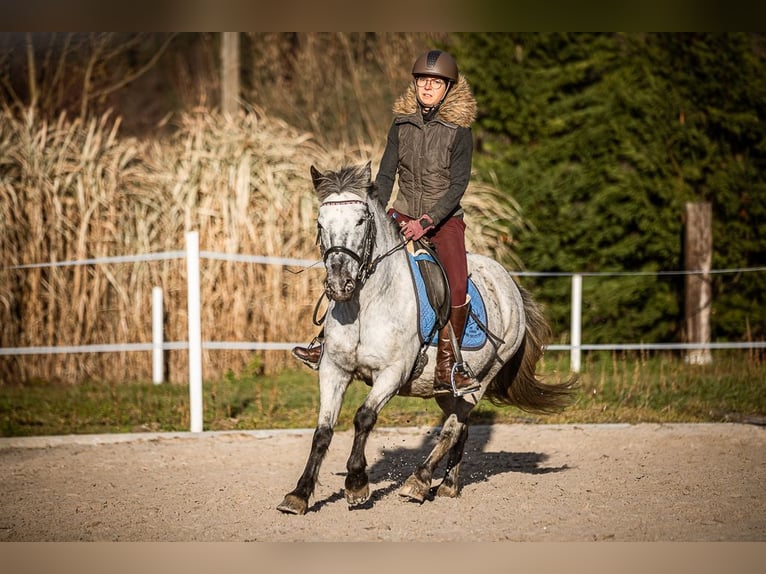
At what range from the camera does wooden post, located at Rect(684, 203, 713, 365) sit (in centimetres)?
1355

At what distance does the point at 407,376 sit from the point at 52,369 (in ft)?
25.7

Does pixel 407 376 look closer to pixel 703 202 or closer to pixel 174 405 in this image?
pixel 174 405

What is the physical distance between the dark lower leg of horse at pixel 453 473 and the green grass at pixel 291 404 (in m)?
2.70

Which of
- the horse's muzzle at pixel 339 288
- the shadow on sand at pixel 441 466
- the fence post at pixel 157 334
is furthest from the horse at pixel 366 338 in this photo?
the fence post at pixel 157 334

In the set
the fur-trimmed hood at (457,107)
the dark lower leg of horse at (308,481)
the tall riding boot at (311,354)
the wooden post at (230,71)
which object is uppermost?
the wooden post at (230,71)

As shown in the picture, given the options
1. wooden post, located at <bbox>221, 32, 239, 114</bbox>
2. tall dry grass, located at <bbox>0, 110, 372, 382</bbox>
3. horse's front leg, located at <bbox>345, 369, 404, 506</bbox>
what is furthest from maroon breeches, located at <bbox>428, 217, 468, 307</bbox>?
wooden post, located at <bbox>221, 32, 239, 114</bbox>

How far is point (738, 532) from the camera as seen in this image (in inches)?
210

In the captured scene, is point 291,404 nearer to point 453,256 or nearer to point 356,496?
point 453,256

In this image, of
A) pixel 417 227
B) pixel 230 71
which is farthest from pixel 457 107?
pixel 230 71

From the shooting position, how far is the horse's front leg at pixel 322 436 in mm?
5578

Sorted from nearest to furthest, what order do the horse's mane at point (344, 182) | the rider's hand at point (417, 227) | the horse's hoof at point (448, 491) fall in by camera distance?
the horse's mane at point (344, 182) → the rider's hand at point (417, 227) → the horse's hoof at point (448, 491)

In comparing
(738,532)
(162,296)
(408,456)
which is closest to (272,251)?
(162,296)

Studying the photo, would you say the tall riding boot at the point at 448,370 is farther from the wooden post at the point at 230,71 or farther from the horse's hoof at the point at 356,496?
the wooden post at the point at 230,71

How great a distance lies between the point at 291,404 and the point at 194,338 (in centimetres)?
160
